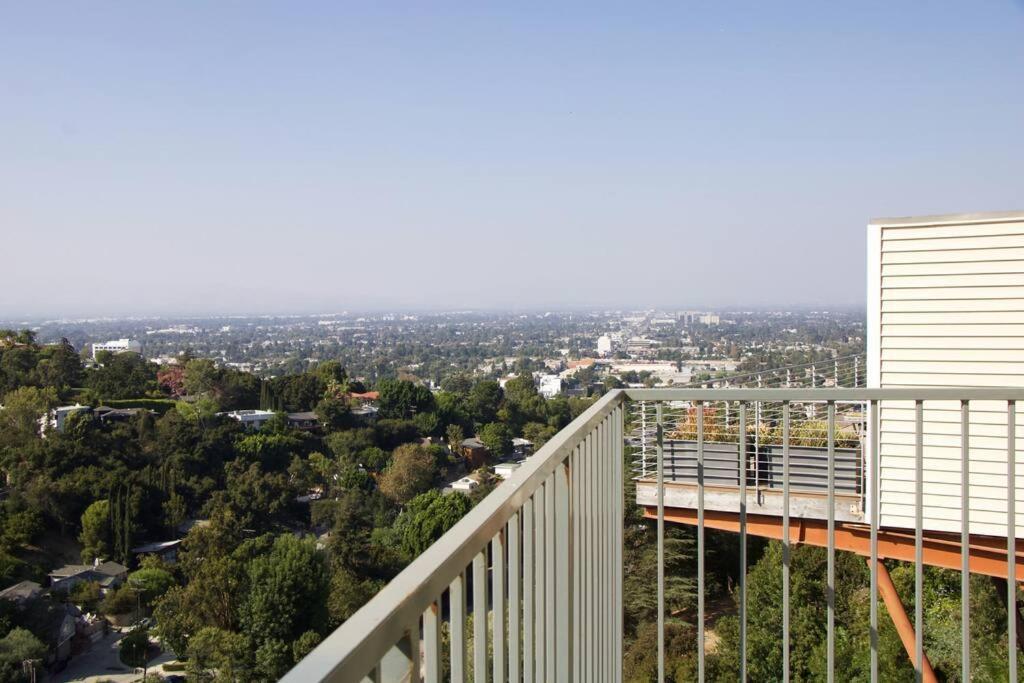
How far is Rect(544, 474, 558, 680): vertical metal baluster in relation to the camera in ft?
3.55

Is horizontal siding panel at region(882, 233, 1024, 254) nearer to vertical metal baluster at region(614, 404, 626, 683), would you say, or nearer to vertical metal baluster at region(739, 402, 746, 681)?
vertical metal baluster at region(739, 402, 746, 681)

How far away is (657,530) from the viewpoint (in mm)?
2484

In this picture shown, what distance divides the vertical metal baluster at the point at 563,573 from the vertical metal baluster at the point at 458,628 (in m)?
0.48

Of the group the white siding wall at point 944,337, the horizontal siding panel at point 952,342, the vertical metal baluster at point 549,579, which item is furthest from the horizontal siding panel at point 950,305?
the vertical metal baluster at point 549,579

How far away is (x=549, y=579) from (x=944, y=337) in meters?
4.18

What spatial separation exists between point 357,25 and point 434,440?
1409 inches

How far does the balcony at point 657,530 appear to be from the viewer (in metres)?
0.63

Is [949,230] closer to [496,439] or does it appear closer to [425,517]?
[425,517]

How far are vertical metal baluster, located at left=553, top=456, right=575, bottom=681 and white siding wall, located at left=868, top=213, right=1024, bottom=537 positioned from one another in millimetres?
3391

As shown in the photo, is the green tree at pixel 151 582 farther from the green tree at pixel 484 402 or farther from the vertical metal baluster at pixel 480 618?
the vertical metal baluster at pixel 480 618

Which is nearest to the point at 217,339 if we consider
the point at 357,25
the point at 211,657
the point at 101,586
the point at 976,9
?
the point at 101,586

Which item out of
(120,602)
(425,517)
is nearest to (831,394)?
(425,517)

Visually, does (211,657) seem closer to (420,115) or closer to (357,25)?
(357,25)

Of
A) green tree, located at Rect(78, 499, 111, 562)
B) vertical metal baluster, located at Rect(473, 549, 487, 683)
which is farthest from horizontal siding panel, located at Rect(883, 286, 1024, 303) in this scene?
green tree, located at Rect(78, 499, 111, 562)
